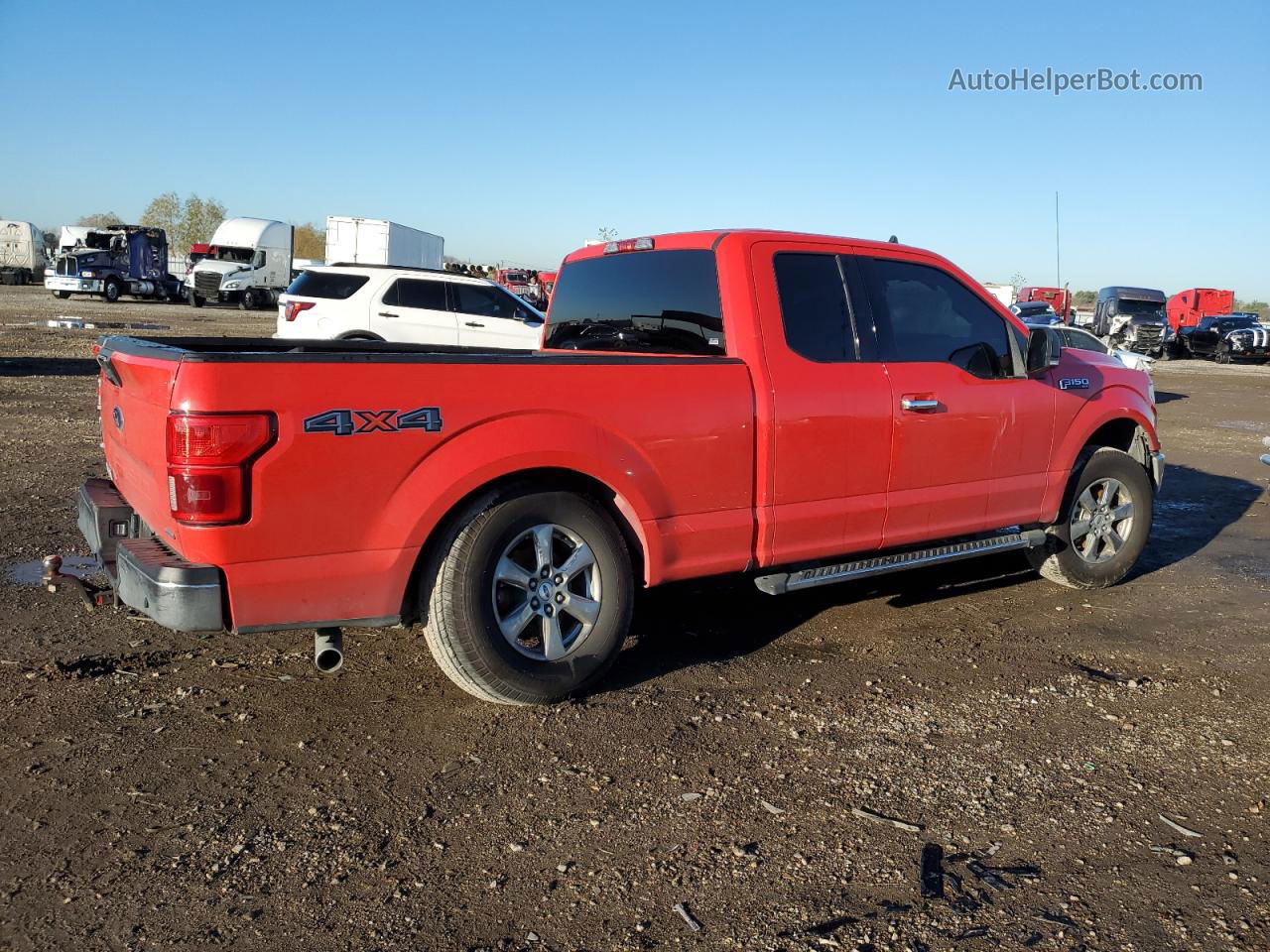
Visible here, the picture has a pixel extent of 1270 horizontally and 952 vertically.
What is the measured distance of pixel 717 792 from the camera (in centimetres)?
354

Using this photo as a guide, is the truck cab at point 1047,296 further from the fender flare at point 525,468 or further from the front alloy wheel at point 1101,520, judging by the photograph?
the fender flare at point 525,468

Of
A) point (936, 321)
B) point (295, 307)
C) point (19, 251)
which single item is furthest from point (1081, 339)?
point (19, 251)

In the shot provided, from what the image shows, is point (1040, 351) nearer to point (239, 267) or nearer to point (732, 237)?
point (732, 237)

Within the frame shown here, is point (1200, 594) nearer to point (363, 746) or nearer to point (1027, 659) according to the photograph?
point (1027, 659)

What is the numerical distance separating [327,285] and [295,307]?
56cm

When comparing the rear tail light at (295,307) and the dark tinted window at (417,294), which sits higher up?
the dark tinted window at (417,294)

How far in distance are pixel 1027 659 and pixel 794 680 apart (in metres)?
1.24

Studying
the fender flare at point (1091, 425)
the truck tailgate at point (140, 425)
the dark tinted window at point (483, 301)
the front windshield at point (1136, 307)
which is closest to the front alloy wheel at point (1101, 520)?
the fender flare at point (1091, 425)

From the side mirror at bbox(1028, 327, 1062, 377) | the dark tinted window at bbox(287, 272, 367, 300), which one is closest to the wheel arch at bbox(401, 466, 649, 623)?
the side mirror at bbox(1028, 327, 1062, 377)

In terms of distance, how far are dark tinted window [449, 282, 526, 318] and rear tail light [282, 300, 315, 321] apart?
2.00 metres

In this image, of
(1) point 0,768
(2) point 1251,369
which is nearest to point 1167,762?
(1) point 0,768

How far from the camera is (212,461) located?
3.41 meters

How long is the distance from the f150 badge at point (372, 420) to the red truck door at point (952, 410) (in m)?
2.34

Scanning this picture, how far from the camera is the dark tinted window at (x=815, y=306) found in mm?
4824
